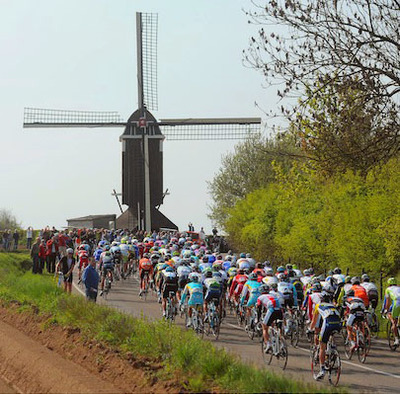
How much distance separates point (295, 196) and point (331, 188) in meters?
3.37

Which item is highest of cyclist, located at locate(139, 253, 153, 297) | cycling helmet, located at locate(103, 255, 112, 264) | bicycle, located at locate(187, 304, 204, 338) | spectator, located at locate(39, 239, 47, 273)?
spectator, located at locate(39, 239, 47, 273)

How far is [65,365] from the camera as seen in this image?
17094 millimetres

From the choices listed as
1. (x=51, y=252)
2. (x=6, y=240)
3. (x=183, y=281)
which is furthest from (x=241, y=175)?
(x=183, y=281)

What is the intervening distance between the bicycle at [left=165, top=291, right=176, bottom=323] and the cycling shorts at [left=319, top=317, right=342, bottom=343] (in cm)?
802

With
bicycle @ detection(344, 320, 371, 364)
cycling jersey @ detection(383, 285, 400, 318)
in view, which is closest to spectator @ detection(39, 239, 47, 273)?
cycling jersey @ detection(383, 285, 400, 318)

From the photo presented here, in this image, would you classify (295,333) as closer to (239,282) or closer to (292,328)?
(292,328)

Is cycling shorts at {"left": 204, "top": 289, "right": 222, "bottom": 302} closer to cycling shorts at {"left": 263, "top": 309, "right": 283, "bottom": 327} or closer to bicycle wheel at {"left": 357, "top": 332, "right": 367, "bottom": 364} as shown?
cycling shorts at {"left": 263, "top": 309, "right": 283, "bottom": 327}

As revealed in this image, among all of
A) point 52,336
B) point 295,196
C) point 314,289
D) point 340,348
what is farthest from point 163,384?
point 295,196

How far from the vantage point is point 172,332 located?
16922 millimetres

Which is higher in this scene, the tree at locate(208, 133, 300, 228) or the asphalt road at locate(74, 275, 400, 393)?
the tree at locate(208, 133, 300, 228)

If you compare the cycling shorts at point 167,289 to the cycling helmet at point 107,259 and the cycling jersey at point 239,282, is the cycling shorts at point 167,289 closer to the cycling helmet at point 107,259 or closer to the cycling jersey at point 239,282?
the cycling jersey at point 239,282

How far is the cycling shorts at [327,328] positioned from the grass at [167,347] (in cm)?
225

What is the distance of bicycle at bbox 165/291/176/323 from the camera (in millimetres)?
23844

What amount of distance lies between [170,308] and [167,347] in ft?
26.0
